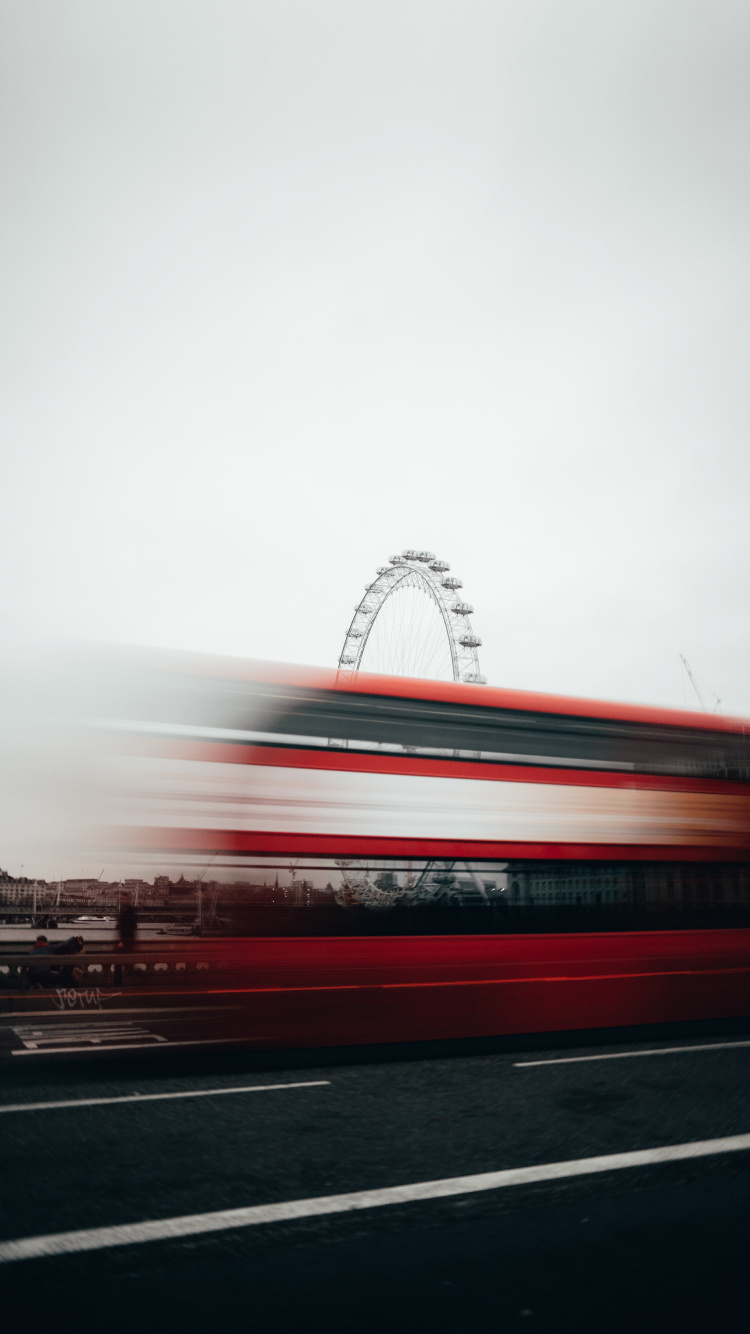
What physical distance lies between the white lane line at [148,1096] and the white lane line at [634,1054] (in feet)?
4.98

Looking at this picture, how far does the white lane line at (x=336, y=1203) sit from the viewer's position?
296 centimetres

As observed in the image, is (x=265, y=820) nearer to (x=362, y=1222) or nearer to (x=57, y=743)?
(x=57, y=743)

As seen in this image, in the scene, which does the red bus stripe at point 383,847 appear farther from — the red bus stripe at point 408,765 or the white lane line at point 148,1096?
the white lane line at point 148,1096

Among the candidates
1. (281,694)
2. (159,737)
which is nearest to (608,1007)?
(281,694)

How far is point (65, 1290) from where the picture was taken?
2.64 metres

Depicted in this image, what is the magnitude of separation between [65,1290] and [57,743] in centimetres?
361

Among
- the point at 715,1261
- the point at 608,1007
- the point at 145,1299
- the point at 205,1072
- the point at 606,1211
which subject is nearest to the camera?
the point at 145,1299

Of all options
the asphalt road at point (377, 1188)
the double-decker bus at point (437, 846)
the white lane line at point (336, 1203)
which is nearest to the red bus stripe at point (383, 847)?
the double-decker bus at point (437, 846)

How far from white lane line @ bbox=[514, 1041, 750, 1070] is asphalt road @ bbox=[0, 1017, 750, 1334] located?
0.20 m

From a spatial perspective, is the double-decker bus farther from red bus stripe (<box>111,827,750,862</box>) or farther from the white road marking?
the white road marking

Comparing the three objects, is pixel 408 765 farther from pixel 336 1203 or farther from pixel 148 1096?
pixel 336 1203

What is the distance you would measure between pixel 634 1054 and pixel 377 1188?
3.47 metres

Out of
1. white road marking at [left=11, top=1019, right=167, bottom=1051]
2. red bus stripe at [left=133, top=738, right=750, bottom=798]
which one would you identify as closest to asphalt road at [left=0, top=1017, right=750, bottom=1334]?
white road marking at [left=11, top=1019, right=167, bottom=1051]

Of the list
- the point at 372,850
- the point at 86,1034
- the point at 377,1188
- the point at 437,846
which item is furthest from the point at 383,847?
the point at 377,1188
